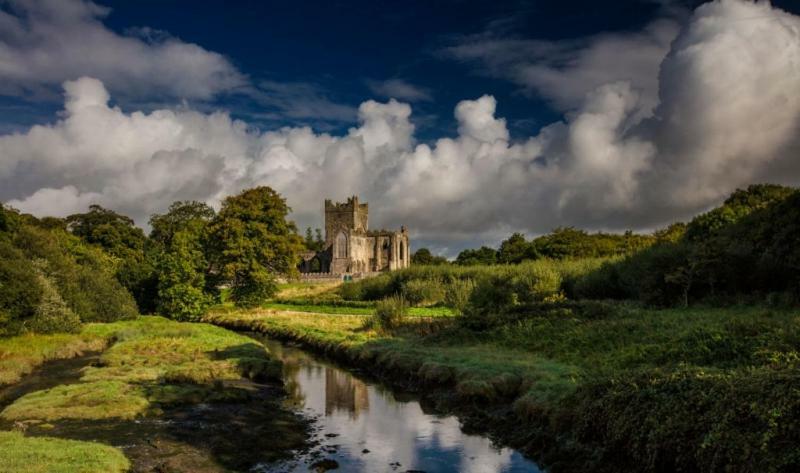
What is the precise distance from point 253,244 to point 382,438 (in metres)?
38.4

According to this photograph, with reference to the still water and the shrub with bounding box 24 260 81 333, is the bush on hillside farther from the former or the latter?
the still water

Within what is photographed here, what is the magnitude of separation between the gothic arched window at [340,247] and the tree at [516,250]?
90.7 feet

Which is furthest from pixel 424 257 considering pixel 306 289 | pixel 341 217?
pixel 306 289

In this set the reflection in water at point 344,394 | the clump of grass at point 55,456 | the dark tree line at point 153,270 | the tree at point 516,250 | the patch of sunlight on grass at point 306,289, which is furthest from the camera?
the tree at point 516,250

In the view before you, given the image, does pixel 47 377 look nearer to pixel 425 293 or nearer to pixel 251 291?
pixel 251 291

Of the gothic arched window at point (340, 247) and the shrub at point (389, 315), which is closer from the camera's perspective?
the shrub at point (389, 315)

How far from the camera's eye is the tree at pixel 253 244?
5156 centimetres

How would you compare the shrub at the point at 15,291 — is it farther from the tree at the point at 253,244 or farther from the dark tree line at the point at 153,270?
the tree at the point at 253,244

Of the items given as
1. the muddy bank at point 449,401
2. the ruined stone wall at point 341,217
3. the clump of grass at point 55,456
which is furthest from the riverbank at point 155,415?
the ruined stone wall at point 341,217

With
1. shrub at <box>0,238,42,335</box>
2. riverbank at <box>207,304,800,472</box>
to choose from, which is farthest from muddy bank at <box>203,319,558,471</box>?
shrub at <box>0,238,42,335</box>

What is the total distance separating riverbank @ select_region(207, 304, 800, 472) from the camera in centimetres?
927

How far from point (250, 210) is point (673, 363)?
43.2 meters

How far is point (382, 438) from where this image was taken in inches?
608

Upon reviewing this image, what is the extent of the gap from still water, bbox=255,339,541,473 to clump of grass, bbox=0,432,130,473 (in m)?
2.98
